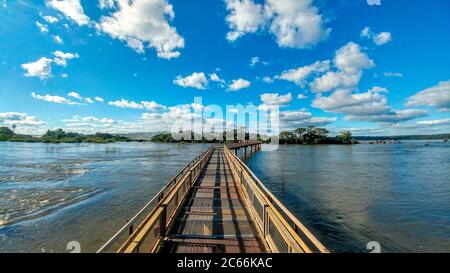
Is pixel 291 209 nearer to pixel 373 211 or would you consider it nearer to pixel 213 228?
pixel 373 211

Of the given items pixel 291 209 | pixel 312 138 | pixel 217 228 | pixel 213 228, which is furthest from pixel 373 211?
pixel 312 138

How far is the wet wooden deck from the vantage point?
5.63 metres

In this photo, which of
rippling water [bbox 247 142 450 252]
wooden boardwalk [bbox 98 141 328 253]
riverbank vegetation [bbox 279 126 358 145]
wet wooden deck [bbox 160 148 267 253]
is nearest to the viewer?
wooden boardwalk [bbox 98 141 328 253]

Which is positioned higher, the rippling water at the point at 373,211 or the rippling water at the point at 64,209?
the rippling water at the point at 64,209

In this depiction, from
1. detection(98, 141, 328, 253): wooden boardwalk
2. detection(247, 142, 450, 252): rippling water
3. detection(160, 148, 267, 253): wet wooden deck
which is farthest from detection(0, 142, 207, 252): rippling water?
detection(247, 142, 450, 252): rippling water

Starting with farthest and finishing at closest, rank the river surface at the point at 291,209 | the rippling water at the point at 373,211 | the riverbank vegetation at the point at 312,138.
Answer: the riverbank vegetation at the point at 312,138 → the rippling water at the point at 373,211 → the river surface at the point at 291,209

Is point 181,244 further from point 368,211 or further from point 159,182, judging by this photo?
point 159,182

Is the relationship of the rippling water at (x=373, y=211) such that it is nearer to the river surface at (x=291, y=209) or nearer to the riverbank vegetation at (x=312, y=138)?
the river surface at (x=291, y=209)

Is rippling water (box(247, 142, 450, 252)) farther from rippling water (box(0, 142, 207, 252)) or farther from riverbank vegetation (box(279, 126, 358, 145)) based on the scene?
riverbank vegetation (box(279, 126, 358, 145))

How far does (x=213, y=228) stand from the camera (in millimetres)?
Answer: 6844

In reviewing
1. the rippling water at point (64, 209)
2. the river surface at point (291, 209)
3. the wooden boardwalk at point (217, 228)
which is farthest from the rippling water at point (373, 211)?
the rippling water at point (64, 209)

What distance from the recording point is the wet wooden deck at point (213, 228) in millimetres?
5631
